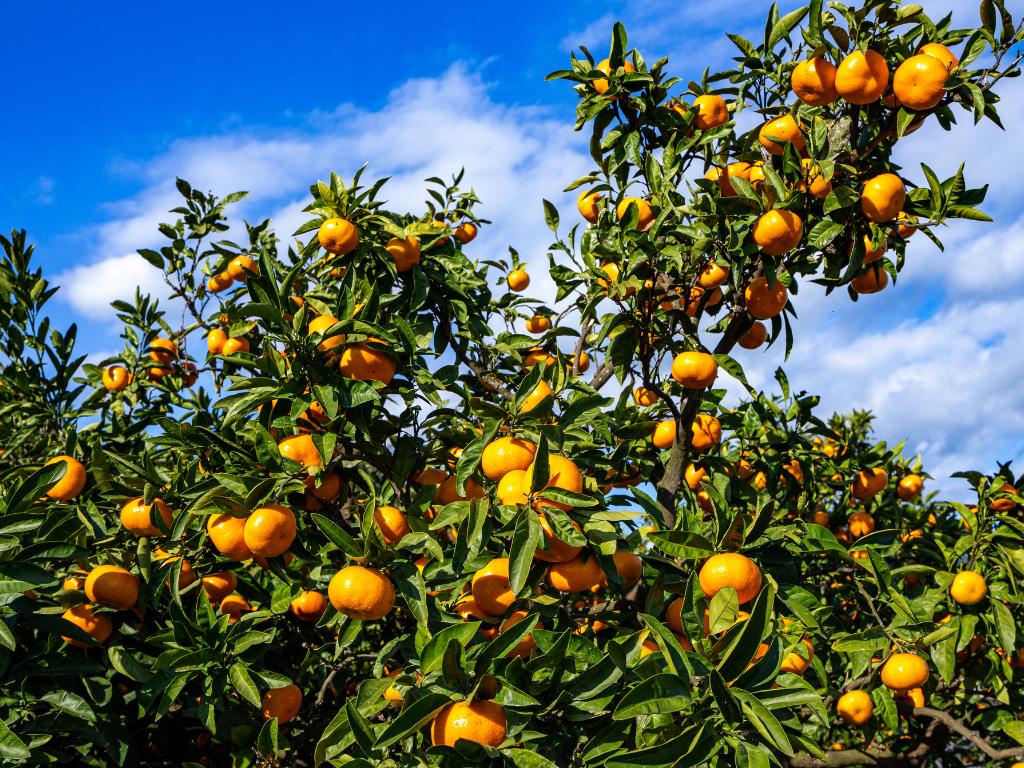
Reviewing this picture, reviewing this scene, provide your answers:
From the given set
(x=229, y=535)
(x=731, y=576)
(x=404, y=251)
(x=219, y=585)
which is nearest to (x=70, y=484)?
(x=219, y=585)

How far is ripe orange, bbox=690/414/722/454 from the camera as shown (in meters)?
3.20

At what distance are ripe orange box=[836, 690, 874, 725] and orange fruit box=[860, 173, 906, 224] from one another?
2.24 metres

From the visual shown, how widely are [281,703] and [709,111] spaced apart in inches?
131

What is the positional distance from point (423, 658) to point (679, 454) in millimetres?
1533

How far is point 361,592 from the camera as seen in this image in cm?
204

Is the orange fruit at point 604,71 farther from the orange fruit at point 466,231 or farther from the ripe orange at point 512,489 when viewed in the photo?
the ripe orange at point 512,489

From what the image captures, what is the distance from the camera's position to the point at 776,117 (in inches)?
122

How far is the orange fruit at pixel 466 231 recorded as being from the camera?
468cm

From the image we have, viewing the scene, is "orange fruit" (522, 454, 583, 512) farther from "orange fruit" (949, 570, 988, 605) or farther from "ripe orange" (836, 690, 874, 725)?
"orange fruit" (949, 570, 988, 605)

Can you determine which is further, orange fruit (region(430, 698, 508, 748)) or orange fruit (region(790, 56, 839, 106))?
orange fruit (region(790, 56, 839, 106))

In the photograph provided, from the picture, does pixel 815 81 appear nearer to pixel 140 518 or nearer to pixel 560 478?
pixel 560 478

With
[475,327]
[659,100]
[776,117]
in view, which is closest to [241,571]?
[475,327]

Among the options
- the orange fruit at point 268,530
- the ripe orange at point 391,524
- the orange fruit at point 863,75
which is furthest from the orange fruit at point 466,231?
the orange fruit at point 268,530

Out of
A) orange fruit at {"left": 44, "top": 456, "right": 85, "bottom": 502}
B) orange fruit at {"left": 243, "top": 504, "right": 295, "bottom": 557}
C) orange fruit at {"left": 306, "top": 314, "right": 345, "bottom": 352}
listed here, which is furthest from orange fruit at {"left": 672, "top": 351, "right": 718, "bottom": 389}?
orange fruit at {"left": 44, "top": 456, "right": 85, "bottom": 502}
